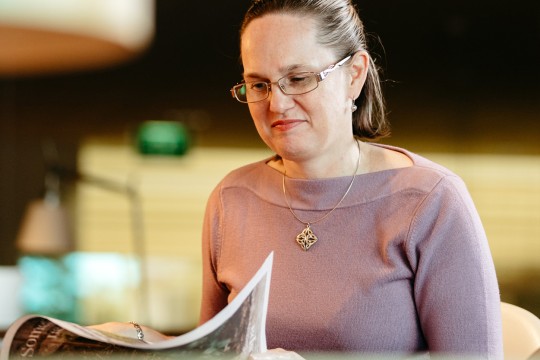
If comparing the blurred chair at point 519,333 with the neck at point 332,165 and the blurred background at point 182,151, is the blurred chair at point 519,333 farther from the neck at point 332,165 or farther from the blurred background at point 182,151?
the blurred background at point 182,151

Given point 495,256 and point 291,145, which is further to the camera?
point 495,256

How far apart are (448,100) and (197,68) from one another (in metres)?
1.61

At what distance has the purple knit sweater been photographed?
3.72 ft

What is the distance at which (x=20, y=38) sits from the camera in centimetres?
27

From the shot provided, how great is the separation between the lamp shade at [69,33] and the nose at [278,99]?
86cm

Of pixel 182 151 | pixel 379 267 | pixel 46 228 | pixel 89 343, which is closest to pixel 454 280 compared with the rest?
pixel 379 267

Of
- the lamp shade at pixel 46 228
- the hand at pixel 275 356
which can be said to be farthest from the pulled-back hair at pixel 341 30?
the lamp shade at pixel 46 228

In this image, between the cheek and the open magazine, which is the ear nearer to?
the cheek

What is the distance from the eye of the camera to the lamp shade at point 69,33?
0.24m

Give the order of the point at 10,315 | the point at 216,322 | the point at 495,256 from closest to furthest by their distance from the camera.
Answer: the point at 216,322 < the point at 10,315 < the point at 495,256

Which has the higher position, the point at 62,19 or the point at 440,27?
the point at 440,27

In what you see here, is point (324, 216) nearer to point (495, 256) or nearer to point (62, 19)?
point (62, 19)

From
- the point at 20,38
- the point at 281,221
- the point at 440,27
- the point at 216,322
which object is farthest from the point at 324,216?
the point at 440,27

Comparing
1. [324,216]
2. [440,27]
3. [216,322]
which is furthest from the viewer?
[440,27]
